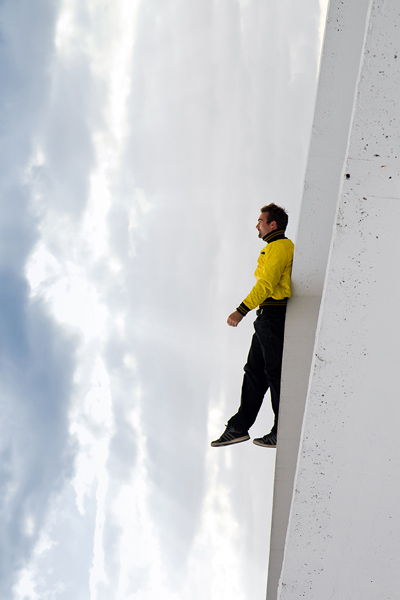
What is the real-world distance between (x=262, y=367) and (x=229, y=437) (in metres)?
0.63

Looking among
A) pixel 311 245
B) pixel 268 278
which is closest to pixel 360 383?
pixel 268 278

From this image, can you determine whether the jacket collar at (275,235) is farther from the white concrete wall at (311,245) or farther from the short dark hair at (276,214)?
the white concrete wall at (311,245)

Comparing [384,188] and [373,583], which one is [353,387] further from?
[373,583]

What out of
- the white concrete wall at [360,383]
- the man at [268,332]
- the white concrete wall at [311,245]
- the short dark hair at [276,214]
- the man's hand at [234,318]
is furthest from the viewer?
the short dark hair at [276,214]

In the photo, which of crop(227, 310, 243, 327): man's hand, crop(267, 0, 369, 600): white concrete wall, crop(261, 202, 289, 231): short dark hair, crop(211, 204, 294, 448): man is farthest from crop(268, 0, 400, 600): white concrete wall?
crop(261, 202, 289, 231): short dark hair

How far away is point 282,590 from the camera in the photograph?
2.24m

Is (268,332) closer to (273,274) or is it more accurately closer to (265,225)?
(273,274)

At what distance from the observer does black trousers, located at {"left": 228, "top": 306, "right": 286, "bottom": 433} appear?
382cm

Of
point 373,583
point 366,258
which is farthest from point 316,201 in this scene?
point 373,583

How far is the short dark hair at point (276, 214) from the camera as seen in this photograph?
392 centimetres

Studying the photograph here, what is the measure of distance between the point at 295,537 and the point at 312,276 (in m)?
2.20

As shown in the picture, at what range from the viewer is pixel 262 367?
4023 millimetres

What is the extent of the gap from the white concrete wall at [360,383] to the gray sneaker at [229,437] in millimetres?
1672

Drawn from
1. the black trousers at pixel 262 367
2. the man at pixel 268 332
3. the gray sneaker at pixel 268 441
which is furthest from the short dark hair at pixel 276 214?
the gray sneaker at pixel 268 441
